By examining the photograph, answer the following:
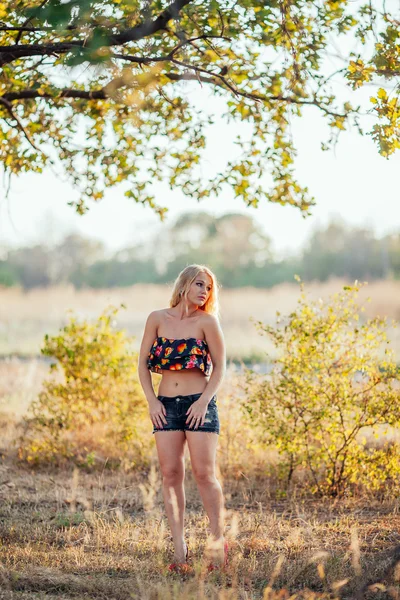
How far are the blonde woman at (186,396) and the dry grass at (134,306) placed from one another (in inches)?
643

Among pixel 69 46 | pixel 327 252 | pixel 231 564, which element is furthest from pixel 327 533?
pixel 327 252

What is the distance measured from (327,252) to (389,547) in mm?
38934

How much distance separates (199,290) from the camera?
4836 millimetres

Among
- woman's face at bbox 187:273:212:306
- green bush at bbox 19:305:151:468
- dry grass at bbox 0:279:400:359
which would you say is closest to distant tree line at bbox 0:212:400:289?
dry grass at bbox 0:279:400:359

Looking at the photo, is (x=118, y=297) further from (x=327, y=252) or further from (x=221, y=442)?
(x=221, y=442)

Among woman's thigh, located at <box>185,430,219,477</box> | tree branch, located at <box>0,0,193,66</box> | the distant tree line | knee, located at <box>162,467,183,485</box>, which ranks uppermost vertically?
the distant tree line

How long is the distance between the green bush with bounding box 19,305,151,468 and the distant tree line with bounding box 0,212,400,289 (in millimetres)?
32754

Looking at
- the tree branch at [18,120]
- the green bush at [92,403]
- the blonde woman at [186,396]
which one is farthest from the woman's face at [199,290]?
the green bush at [92,403]

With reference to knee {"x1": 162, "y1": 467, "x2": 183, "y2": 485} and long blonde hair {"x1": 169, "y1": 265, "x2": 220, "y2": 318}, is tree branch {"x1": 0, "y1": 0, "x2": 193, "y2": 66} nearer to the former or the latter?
long blonde hair {"x1": 169, "y1": 265, "x2": 220, "y2": 318}

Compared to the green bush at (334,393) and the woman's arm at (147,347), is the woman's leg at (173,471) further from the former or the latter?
the green bush at (334,393)

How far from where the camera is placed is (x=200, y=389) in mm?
4625

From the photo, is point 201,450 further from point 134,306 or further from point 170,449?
point 134,306

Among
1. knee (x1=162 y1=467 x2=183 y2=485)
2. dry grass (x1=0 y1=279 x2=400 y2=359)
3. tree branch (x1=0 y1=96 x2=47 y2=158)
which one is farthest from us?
dry grass (x1=0 y1=279 x2=400 y2=359)

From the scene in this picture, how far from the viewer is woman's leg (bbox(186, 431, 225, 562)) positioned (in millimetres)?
4512
